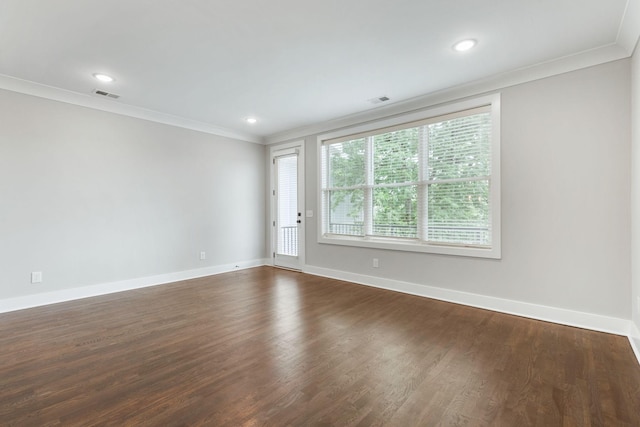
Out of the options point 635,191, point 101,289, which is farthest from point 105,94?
point 635,191

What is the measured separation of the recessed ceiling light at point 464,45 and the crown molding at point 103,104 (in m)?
4.11

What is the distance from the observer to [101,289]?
13.5 ft

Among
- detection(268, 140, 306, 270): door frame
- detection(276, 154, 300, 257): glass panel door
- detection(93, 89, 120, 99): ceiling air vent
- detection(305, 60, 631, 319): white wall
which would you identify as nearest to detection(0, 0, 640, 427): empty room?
detection(305, 60, 631, 319): white wall

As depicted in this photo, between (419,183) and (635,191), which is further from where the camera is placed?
(419,183)

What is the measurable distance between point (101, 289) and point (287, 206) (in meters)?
3.28

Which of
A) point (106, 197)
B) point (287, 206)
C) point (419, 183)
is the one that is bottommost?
point (287, 206)

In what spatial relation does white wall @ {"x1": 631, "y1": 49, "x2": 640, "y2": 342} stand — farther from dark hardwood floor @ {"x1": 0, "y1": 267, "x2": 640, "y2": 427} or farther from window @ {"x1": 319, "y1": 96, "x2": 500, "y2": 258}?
window @ {"x1": 319, "y1": 96, "x2": 500, "y2": 258}

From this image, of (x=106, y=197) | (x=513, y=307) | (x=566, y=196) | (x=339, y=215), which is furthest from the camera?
(x=339, y=215)

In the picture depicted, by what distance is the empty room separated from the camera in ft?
6.43

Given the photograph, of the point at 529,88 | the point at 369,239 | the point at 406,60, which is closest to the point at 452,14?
the point at 406,60

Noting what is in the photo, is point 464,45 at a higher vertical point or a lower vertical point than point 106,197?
higher

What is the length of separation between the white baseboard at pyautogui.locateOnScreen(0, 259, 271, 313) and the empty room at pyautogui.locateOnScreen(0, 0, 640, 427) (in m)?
0.03

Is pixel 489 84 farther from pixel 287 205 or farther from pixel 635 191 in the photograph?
pixel 287 205

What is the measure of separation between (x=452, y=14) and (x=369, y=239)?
313 cm
